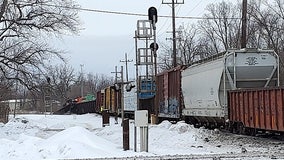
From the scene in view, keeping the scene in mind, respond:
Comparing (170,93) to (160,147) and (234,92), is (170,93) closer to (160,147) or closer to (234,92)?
(234,92)

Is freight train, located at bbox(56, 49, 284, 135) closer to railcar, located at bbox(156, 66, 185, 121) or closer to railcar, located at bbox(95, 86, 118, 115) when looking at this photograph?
railcar, located at bbox(156, 66, 185, 121)

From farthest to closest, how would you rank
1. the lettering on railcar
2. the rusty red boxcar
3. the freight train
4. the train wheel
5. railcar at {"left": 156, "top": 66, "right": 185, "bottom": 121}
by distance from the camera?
railcar at {"left": 156, "top": 66, "right": 185, "bottom": 121}, the lettering on railcar, the train wheel, the freight train, the rusty red boxcar

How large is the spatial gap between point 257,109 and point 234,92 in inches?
83.8

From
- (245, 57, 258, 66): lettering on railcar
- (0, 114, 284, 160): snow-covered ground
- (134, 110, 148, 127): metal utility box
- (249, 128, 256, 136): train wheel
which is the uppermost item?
(245, 57, 258, 66): lettering on railcar

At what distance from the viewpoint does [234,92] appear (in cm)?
1984

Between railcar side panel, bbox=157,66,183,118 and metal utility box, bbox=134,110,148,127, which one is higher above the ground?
railcar side panel, bbox=157,66,183,118

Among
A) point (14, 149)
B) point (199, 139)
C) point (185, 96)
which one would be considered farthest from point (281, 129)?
point (185, 96)

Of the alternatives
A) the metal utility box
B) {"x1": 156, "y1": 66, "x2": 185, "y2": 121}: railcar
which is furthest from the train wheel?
{"x1": 156, "y1": 66, "x2": 185, "y2": 121}: railcar

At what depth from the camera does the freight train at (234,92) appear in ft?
56.3

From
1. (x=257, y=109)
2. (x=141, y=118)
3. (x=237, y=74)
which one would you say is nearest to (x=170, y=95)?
(x=237, y=74)

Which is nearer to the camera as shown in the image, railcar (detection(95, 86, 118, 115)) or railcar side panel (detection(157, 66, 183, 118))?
railcar side panel (detection(157, 66, 183, 118))

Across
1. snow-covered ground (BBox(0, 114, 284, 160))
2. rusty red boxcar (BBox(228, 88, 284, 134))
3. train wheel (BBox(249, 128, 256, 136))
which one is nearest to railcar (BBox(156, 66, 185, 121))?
snow-covered ground (BBox(0, 114, 284, 160))

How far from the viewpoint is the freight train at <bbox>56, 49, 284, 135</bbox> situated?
17.2 m

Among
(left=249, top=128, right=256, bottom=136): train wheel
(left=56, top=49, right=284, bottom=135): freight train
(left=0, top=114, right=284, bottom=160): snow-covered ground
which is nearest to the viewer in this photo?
(left=0, top=114, right=284, bottom=160): snow-covered ground
